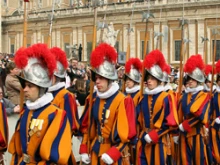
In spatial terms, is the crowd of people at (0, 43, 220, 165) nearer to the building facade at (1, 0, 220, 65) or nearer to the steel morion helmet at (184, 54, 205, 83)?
the steel morion helmet at (184, 54, 205, 83)

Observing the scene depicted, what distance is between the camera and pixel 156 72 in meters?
6.74

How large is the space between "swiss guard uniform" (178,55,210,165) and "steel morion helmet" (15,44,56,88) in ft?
11.6

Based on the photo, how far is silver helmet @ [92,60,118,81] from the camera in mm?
5625

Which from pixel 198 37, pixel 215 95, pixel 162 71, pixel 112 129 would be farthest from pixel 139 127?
pixel 198 37

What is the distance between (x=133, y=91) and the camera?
8203mm

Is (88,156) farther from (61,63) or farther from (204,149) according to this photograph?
(204,149)

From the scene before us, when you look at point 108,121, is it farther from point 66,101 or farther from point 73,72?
point 73,72

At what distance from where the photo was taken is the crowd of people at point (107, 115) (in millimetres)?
4500

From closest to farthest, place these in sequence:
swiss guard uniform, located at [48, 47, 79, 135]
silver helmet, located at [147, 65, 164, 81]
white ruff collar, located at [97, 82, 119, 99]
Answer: white ruff collar, located at [97, 82, 119, 99] → swiss guard uniform, located at [48, 47, 79, 135] → silver helmet, located at [147, 65, 164, 81]

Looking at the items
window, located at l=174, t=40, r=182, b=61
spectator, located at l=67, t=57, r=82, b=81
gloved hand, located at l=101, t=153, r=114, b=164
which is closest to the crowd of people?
gloved hand, located at l=101, t=153, r=114, b=164

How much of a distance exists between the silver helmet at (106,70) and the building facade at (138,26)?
2693cm

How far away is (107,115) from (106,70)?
0.61 meters

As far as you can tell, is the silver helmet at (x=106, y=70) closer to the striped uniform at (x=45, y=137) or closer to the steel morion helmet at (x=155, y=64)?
the steel morion helmet at (x=155, y=64)

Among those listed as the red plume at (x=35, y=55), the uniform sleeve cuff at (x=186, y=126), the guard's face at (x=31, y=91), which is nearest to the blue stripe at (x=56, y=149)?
the guard's face at (x=31, y=91)
